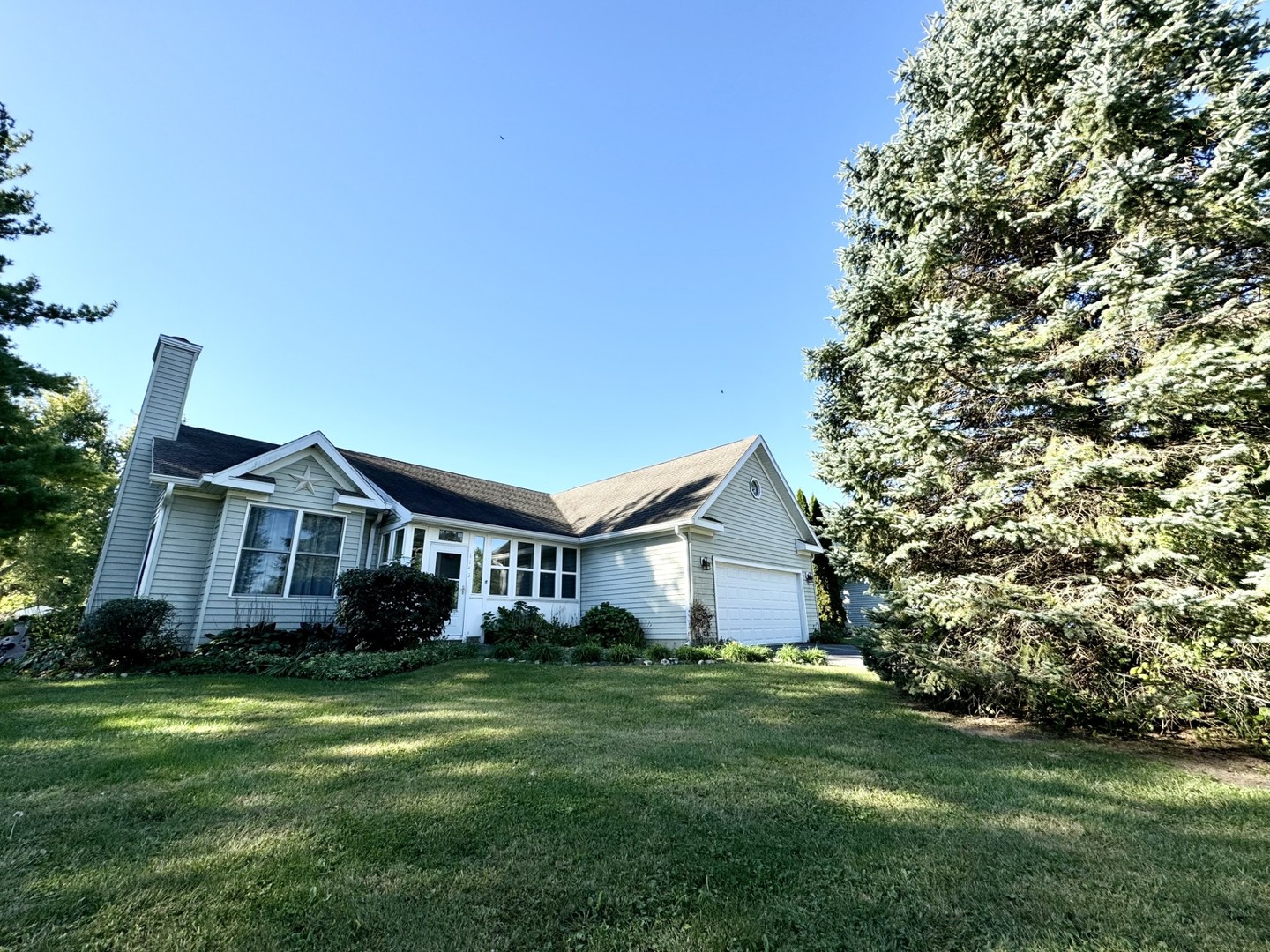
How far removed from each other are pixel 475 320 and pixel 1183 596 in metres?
15.8

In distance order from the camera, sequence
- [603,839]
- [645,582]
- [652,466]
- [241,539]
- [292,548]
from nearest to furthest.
A: [603,839]
[241,539]
[292,548]
[645,582]
[652,466]

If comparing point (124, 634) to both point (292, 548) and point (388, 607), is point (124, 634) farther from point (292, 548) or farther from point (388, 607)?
point (388, 607)

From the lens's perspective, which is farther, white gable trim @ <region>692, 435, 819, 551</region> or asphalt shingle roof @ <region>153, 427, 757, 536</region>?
white gable trim @ <region>692, 435, 819, 551</region>

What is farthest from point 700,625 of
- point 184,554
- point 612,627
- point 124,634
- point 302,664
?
point 184,554

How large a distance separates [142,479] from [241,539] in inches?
131

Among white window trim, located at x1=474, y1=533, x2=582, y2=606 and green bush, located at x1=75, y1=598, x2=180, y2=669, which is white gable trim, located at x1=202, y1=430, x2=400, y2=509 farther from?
white window trim, located at x1=474, y1=533, x2=582, y2=606

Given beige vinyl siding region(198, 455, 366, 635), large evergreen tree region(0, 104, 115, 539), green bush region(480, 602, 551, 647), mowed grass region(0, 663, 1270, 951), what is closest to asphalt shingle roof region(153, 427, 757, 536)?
beige vinyl siding region(198, 455, 366, 635)

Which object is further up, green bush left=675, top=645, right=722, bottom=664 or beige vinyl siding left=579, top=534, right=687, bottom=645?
beige vinyl siding left=579, top=534, right=687, bottom=645

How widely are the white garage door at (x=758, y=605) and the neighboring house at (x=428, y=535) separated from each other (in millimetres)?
57

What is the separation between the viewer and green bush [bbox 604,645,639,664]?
35.5 feet

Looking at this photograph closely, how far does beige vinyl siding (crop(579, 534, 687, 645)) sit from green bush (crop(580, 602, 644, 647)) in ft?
1.04

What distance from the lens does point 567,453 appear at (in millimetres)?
25500

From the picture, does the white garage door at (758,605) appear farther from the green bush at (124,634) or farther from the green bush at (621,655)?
the green bush at (124,634)

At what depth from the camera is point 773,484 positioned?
17547 millimetres
